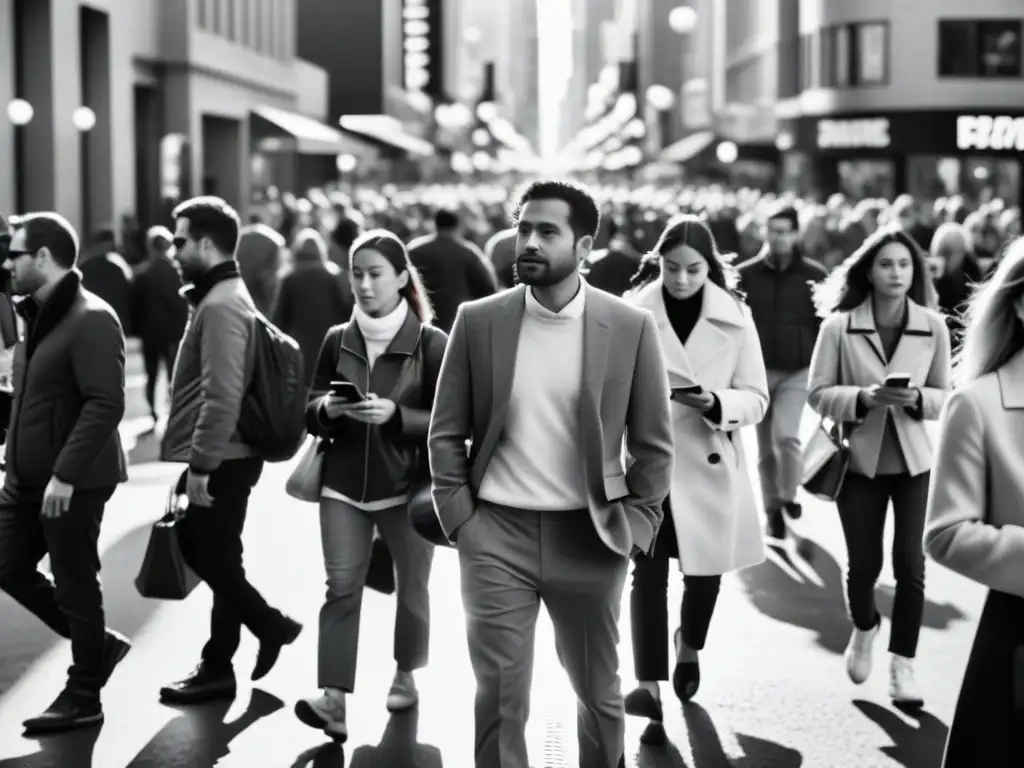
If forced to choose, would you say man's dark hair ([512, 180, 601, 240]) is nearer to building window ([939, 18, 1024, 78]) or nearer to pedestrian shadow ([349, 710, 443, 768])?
pedestrian shadow ([349, 710, 443, 768])

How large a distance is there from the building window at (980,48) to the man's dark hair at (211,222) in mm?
52499

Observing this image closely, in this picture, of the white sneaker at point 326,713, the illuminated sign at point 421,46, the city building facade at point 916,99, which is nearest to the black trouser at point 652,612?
the white sneaker at point 326,713

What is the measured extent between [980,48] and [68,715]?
53634mm

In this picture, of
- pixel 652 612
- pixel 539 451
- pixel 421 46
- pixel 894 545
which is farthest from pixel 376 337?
pixel 421 46

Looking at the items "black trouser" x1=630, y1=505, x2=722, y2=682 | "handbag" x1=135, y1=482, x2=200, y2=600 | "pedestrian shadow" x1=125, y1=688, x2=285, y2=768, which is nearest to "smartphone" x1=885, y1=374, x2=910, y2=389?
"black trouser" x1=630, y1=505, x2=722, y2=682

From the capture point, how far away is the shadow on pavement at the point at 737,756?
6.75 metres

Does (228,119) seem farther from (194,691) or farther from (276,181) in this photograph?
(194,691)

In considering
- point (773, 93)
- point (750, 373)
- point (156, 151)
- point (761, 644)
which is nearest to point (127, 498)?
point (761, 644)

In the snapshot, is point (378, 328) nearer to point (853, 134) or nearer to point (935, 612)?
point (935, 612)

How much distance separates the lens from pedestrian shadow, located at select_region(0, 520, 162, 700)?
8289mm

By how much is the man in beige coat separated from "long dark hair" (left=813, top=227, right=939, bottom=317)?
2.84m

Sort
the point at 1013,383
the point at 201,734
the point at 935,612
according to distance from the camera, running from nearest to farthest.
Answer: the point at 1013,383 → the point at 201,734 → the point at 935,612

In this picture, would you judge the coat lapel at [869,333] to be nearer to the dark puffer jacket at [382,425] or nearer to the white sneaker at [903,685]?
the white sneaker at [903,685]

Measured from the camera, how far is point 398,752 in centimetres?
684
